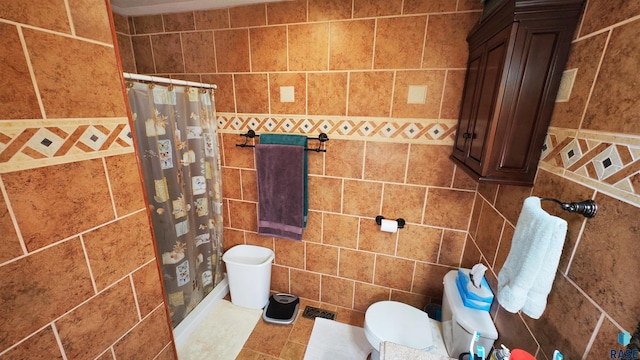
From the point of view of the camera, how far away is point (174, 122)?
149cm

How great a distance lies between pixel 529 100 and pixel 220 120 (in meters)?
1.83

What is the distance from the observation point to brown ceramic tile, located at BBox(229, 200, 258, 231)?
1957 millimetres

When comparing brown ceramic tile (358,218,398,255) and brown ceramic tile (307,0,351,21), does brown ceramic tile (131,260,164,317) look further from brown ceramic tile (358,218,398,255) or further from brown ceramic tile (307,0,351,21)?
brown ceramic tile (307,0,351,21)

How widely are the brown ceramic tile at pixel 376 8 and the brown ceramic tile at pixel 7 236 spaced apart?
1690 mm

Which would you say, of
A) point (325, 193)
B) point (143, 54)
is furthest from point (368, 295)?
point (143, 54)

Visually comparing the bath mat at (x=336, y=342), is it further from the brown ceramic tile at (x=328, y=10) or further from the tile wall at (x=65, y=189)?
the brown ceramic tile at (x=328, y=10)

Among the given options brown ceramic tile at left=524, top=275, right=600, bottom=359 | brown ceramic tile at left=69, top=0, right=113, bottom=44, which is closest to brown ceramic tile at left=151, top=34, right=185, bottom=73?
brown ceramic tile at left=69, top=0, right=113, bottom=44

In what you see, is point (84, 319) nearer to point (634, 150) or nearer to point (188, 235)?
point (188, 235)

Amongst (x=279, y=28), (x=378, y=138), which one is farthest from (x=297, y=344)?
(x=279, y=28)

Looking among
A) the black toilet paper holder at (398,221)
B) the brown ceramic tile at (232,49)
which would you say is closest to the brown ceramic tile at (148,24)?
the brown ceramic tile at (232,49)

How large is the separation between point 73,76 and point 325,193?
1.37m

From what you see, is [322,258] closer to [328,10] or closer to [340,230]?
[340,230]

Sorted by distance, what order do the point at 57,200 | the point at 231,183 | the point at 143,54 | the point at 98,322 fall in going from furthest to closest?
the point at 231,183 → the point at 143,54 → the point at 98,322 → the point at 57,200

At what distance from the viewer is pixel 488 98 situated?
0.99 m
